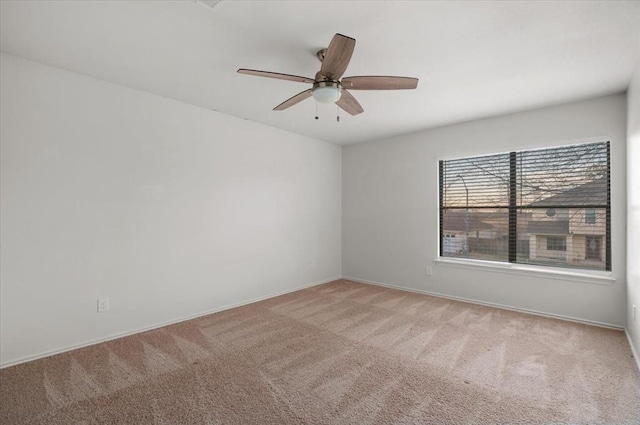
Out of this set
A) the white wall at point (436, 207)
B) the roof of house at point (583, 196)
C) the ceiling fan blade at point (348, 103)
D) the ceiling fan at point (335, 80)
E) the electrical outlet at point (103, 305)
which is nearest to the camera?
the ceiling fan at point (335, 80)

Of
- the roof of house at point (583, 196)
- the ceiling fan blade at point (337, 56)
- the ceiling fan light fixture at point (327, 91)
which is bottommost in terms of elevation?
the roof of house at point (583, 196)

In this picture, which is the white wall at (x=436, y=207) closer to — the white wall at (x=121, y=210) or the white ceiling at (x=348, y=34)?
the white ceiling at (x=348, y=34)

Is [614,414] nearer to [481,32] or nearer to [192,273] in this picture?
[481,32]

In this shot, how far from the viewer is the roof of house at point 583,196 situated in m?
3.36

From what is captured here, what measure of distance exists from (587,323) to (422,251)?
78.5 inches

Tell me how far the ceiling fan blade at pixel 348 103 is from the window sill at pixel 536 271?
275 centimetres

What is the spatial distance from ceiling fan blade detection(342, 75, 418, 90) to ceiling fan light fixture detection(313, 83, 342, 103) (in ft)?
0.27

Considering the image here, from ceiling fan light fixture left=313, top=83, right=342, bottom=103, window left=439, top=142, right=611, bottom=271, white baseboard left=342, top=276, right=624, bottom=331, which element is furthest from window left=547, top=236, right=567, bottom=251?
ceiling fan light fixture left=313, top=83, right=342, bottom=103

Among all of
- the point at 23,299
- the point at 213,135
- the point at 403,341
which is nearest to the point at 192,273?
the point at 23,299

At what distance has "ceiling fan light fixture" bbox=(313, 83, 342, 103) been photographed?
7.16ft

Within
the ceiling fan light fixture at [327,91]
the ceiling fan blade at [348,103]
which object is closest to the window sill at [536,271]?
the ceiling fan blade at [348,103]

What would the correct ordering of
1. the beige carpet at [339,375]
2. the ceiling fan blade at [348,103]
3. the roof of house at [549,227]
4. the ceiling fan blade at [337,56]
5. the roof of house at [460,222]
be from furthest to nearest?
the roof of house at [460,222], the roof of house at [549,227], the ceiling fan blade at [348,103], the beige carpet at [339,375], the ceiling fan blade at [337,56]

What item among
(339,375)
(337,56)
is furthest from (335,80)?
(339,375)

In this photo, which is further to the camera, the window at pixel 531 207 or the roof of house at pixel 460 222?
the roof of house at pixel 460 222
